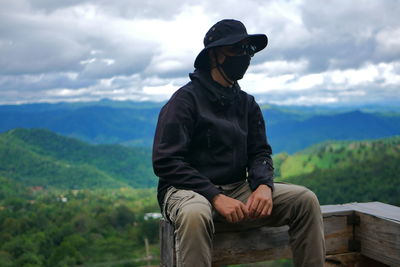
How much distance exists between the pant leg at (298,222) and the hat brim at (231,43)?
2.48 ft

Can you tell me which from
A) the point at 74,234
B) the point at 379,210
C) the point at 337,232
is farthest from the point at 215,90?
the point at 74,234

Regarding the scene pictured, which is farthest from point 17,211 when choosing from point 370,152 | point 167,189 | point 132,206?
point 167,189

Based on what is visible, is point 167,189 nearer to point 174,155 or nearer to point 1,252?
point 174,155

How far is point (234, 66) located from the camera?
2.59 meters

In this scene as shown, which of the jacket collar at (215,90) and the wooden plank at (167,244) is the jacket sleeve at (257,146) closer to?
the jacket collar at (215,90)

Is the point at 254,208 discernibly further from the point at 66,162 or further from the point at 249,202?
the point at 66,162

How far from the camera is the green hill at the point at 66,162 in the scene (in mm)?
110062

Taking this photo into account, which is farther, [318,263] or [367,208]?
[367,208]

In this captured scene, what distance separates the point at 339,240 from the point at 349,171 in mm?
69598

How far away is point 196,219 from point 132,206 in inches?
2730

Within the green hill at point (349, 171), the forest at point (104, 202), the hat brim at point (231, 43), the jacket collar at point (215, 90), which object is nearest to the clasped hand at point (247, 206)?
the jacket collar at point (215, 90)

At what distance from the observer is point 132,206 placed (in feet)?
228

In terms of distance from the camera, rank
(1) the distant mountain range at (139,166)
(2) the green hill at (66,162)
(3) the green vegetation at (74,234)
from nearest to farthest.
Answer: (3) the green vegetation at (74,234) < (1) the distant mountain range at (139,166) < (2) the green hill at (66,162)

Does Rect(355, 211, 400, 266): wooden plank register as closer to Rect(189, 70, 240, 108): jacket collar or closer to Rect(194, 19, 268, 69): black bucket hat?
Rect(189, 70, 240, 108): jacket collar
